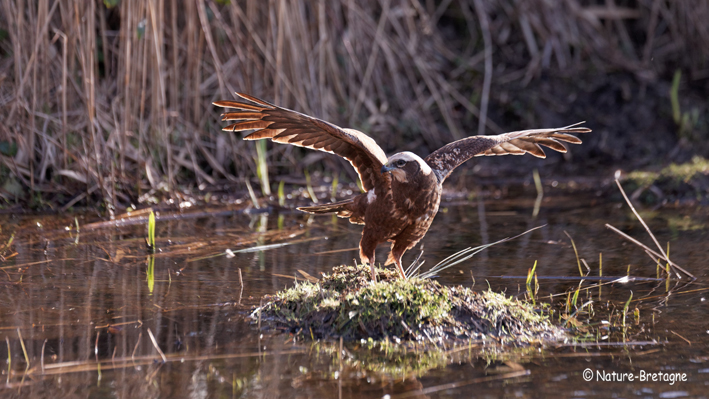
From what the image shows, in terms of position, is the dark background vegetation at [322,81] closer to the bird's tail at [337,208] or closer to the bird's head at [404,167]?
the bird's tail at [337,208]

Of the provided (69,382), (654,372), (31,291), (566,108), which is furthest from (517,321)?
(566,108)

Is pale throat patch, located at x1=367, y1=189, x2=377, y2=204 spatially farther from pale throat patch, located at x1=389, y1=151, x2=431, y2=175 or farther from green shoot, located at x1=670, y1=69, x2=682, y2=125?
green shoot, located at x1=670, y1=69, x2=682, y2=125

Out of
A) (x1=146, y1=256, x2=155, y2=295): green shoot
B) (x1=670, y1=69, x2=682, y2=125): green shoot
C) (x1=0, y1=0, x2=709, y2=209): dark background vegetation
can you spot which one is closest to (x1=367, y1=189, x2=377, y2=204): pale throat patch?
(x1=146, y1=256, x2=155, y2=295): green shoot

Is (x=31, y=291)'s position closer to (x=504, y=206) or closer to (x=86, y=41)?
(x=86, y=41)

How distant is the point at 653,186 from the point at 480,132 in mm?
1766

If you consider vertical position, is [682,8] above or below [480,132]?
above

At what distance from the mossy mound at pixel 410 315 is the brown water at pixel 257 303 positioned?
122 millimetres

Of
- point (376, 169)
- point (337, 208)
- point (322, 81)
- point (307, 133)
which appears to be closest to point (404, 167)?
point (376, 169)

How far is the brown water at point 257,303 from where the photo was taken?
2.39 meters

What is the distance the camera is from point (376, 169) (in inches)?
132

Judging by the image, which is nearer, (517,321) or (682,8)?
(517,321)

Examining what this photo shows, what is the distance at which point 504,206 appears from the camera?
580cm

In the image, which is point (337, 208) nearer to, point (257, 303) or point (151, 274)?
point (257, 303)

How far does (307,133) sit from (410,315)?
1.06 m
